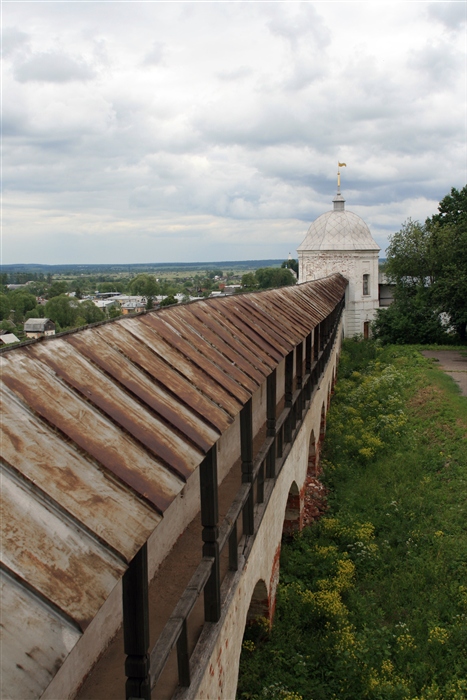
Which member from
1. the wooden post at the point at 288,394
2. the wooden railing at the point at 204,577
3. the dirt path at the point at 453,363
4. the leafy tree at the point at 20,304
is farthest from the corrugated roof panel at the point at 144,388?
the leafy tree at the point at 20,304

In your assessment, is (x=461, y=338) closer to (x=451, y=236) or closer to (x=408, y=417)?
(x=451, y=236)

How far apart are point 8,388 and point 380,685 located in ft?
17.6

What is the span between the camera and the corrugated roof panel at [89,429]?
192 cm

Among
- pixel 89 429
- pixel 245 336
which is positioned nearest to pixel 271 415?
pixel 245 336

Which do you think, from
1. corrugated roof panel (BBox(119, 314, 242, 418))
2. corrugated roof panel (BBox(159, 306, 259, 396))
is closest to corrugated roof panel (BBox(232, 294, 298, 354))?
corrugated roof panel (BBox(159, 306, 259, 396))

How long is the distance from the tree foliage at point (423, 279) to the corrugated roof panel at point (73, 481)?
2301cm

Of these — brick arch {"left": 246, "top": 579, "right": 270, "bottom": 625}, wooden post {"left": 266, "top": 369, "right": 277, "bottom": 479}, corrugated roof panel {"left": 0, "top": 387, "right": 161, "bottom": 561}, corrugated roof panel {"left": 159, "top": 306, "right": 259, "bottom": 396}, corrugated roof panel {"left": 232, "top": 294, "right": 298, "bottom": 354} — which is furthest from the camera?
brick arch {"left": 246, "top": 579, "right": 270, "bottom": 625}

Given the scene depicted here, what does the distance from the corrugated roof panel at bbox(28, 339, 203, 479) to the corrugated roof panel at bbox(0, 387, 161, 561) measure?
0.31 metres

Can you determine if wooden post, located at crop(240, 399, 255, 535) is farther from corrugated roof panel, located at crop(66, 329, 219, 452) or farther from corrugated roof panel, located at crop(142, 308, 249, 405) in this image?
corrugated roof panel, located at crop(66, 329, 219, 452)

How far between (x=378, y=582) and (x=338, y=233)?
22969 mm

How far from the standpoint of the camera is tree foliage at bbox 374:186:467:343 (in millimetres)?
24719

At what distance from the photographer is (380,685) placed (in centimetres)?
567

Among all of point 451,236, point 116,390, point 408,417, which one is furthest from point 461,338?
point 116,390

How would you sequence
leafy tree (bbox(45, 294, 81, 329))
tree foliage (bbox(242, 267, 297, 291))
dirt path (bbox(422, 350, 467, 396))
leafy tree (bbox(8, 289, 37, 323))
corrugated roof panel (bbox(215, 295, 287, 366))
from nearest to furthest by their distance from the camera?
1. corrugated roof panel (bbox(215, 295, 287, 366))
2. dirt path (bbox(422, 350, 467, 396))
3. leafy tree (bbox(45, 294, 81, 329))
4. leafy tree (bbox(8, 289, 37, 323))
5. tree foliage (bbox(242, 267, 297, 291))
